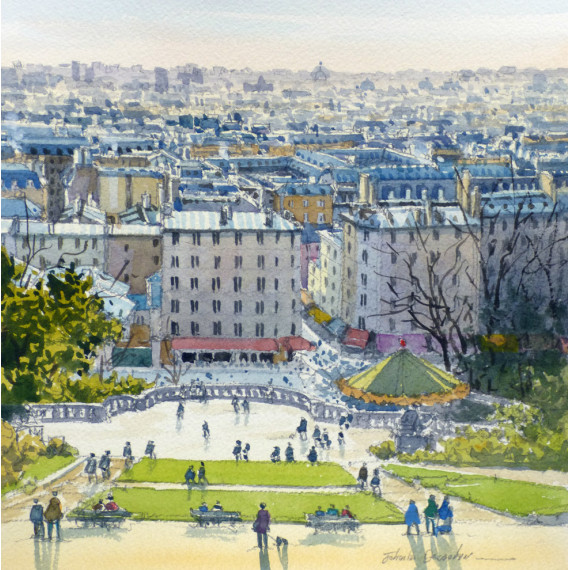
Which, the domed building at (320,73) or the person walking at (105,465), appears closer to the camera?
the person walking at (105,465)

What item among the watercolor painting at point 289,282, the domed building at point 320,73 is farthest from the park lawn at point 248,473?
the domed building at point 320,73

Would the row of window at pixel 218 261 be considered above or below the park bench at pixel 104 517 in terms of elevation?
above

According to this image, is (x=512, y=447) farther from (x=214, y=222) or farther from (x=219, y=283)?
(x=214, y=222)

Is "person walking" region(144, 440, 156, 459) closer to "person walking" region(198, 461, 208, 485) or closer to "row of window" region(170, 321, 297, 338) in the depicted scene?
"person walking" region(198, 461, 208, 485)

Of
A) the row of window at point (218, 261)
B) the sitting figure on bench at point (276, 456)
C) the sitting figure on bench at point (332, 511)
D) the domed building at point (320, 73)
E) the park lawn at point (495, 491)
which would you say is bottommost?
the sitting figure on bench at point (332, 511)

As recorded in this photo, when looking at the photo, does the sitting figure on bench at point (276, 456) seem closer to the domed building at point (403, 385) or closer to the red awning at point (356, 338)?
the domed building at point (403, 385)

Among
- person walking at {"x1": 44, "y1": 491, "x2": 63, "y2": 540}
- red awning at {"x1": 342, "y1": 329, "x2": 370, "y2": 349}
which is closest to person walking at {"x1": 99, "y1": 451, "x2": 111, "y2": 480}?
person walking at {"x1": 44, "y1": 491, "x2": 63, "y2": 540}

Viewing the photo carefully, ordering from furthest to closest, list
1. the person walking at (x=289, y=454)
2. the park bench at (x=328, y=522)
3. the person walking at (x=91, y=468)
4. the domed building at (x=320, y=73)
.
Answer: the domed building at (x=320, y=73) → the person walking at (x=289, y=454) → the person walking at (x=91, y=468) → the park bench at (x=328, y=522)

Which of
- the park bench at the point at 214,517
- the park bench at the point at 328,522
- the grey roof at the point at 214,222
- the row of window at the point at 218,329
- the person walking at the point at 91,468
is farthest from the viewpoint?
the grey roof at the point at 214,222
